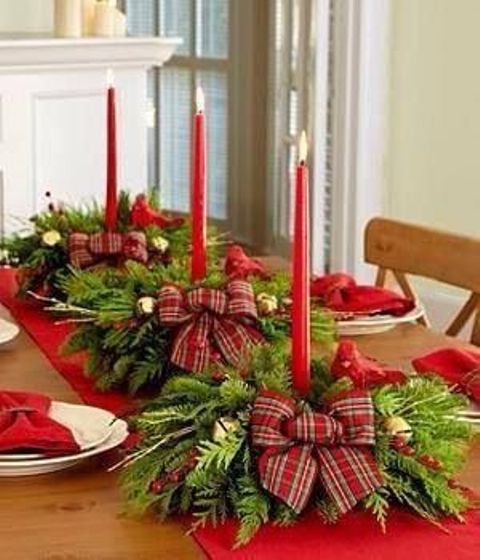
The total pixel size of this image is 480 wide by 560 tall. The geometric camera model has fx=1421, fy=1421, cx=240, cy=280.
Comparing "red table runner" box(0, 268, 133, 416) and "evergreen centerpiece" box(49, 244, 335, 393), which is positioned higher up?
"evergreen centerpiece" box(49, 244, 335, 393)

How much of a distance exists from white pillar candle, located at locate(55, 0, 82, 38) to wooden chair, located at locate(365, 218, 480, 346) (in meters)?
1.67

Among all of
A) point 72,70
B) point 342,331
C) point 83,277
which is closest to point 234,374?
point 83,277

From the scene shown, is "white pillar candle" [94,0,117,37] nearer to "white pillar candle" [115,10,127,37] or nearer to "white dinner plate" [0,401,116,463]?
"white pillar candle" [115,10,127,37]

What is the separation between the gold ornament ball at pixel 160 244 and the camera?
2273 millimetres

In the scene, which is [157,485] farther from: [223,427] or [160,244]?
[160,244]

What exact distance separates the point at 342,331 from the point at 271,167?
4025mm

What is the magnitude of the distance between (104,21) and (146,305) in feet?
8.42

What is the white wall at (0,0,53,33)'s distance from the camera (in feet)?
14.6

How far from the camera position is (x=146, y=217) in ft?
7.66

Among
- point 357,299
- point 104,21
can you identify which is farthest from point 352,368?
point 104,21

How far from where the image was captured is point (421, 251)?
266cm

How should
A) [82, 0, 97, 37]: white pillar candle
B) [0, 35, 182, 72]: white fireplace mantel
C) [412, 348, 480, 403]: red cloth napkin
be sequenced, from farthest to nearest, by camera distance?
1. [82, 0, 97, 37]: white pillar candle
2. [0, 35, 182, 72]: white fireplace mantel
3. [412, 348, 480, 403]: red cloth napkin

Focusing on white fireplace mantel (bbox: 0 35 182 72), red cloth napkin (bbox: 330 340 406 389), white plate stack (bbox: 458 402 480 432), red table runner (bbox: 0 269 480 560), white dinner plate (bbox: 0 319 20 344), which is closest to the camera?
red table runner (bbox: 0 269 480 560)

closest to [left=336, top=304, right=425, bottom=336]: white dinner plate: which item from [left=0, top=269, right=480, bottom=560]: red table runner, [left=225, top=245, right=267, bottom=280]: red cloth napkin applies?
[left=225, top=245, right=267, bottom=280]: red cloth napkin
